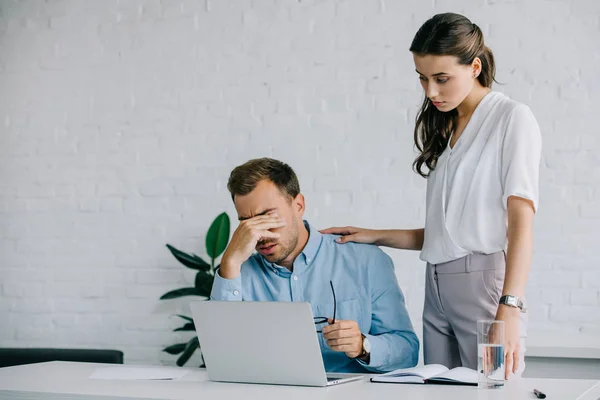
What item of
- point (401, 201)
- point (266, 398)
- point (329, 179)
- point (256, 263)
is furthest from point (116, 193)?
point (266, 398)

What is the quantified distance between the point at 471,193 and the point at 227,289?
0.70m

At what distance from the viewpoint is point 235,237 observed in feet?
7.58

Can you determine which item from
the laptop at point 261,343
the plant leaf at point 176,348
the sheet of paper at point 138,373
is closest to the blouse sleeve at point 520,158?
the laptop at point 261,343

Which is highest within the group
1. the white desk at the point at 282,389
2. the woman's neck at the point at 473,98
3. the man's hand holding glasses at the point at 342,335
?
the woman's neck at the point at 473,98

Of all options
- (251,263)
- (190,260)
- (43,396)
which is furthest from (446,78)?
(190,260)

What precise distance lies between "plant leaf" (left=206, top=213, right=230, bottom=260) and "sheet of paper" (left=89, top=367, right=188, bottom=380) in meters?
1.39

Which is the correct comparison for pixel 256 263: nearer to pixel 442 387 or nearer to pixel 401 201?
pixel 442 387

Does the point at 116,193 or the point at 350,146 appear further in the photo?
the point at 116,193

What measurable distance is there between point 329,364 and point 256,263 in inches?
14.8

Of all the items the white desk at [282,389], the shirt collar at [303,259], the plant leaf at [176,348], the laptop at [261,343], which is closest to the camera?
the white desk at [282,389]

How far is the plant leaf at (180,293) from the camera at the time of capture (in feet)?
11.6

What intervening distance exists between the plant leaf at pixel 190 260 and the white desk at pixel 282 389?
1554 millimetres

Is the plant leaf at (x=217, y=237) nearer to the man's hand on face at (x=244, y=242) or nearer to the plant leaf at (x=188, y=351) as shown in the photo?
the plant leaf at (x=188, y=351)

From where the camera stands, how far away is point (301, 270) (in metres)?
2.42
